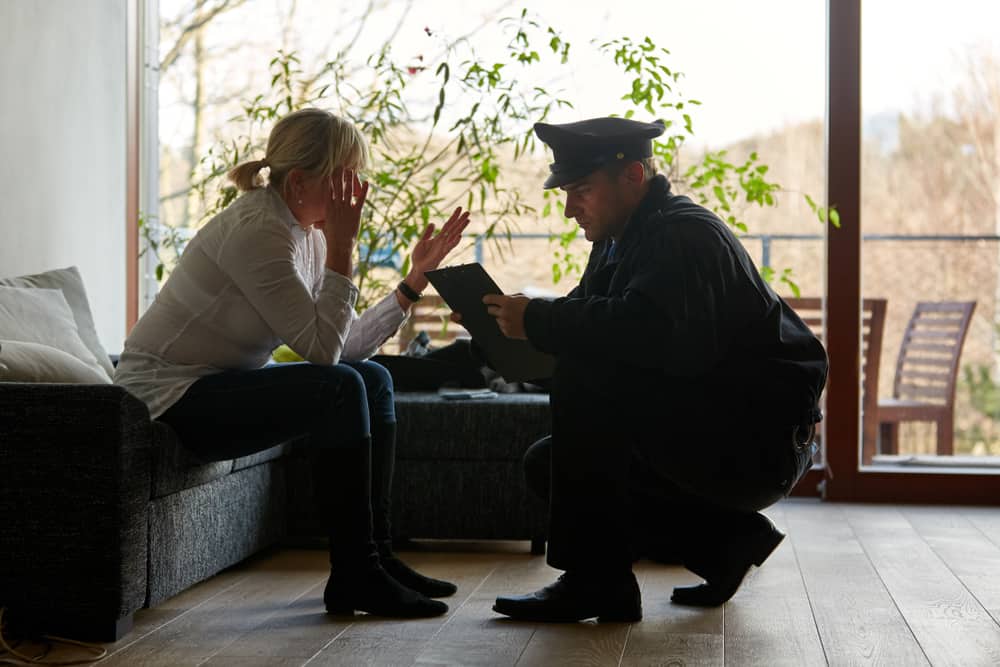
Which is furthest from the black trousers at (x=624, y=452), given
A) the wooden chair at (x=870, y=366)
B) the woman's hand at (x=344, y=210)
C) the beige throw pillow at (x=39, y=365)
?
the wooden chair at (x=870, y=366)

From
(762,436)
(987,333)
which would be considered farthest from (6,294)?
(987,333)

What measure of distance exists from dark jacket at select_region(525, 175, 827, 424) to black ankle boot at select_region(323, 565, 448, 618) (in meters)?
0.58

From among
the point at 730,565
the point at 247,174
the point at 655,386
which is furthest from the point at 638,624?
the point at 247,174

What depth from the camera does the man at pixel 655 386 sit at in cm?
231

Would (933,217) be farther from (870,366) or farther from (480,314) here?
(480,314)

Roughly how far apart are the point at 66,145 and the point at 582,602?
8.30ft

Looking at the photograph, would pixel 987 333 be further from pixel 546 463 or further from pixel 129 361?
pixel 129 361

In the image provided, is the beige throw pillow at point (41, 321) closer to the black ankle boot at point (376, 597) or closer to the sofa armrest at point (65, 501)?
the sofa armrest at point (65, 501)

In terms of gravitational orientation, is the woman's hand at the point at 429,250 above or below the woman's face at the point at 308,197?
below

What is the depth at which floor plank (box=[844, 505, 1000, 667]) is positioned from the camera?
221 cm

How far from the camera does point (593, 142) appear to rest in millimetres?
2494

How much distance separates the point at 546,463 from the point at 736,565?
18.2 inches

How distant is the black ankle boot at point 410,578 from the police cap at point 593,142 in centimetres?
90

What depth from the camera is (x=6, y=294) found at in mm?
2930
